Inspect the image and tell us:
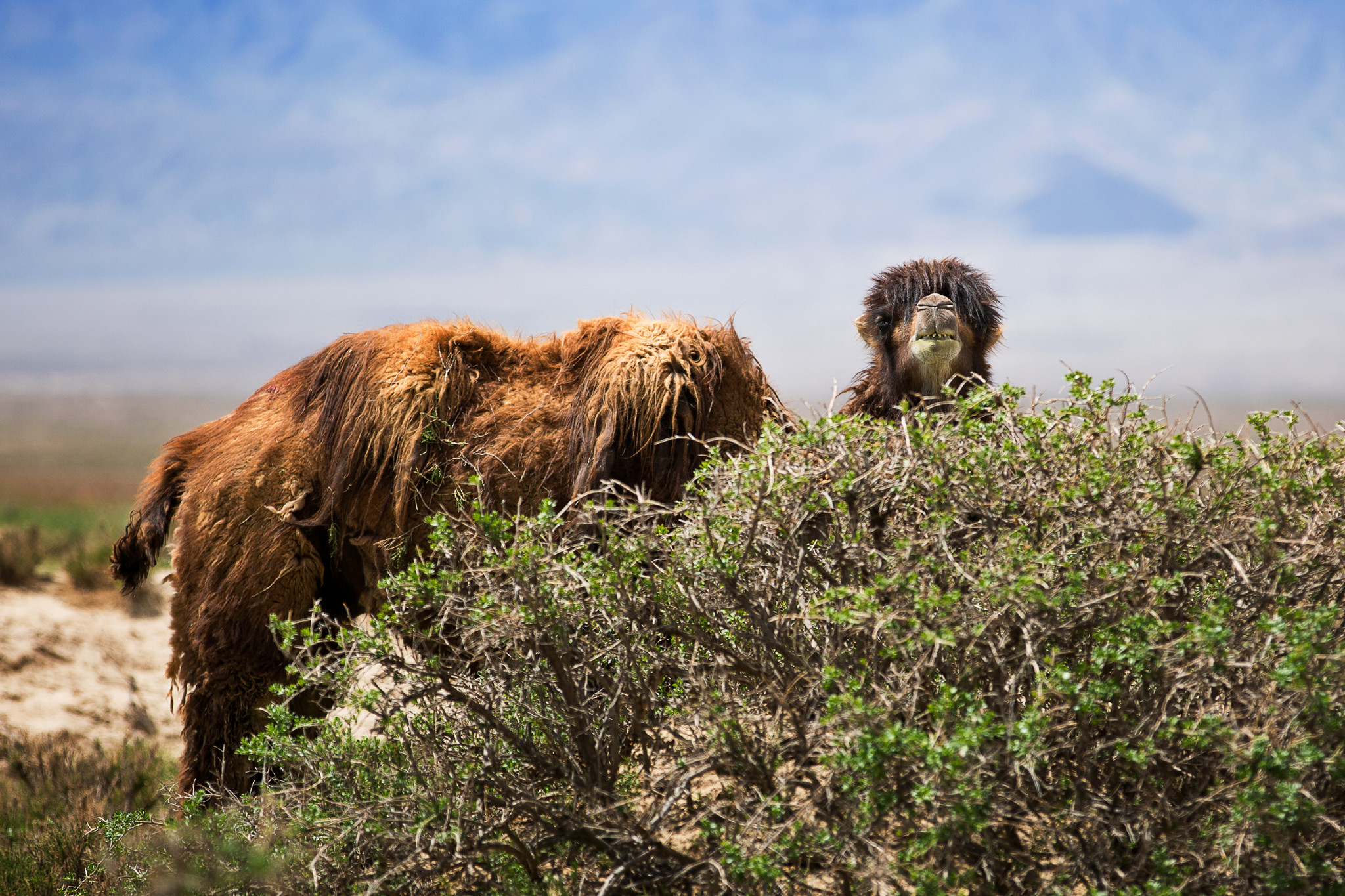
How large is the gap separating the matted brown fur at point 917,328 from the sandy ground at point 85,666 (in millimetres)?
5532

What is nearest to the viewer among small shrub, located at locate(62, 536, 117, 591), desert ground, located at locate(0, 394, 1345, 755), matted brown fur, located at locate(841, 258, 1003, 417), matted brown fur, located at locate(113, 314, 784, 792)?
matted brown fur, located at locate(841, 258, 1003, 417)

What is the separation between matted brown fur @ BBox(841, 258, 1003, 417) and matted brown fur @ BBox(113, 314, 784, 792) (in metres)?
0.54

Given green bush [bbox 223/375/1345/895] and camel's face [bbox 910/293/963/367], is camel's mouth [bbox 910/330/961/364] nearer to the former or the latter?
camel's face [bbox 910/293/963/367]

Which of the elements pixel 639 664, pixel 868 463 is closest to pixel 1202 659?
pixel 868 463

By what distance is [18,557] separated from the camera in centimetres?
1094

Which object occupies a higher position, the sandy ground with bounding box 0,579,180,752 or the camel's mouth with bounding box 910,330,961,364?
the camel's mouth with bounding box 910,330,961,364

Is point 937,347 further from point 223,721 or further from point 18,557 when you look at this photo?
point 18,557

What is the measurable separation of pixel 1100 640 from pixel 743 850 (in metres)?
1.06

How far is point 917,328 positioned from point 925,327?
5cm

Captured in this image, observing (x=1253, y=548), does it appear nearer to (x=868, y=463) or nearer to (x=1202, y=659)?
(x=1202, y=659)

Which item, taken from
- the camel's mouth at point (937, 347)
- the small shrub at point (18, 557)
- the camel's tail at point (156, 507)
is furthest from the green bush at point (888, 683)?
the small shrub at point (18, 557)

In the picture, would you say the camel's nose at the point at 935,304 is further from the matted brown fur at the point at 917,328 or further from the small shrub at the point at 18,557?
the small shrub at the point at 18,557

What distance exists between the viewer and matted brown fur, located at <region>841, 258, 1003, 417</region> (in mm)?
4203

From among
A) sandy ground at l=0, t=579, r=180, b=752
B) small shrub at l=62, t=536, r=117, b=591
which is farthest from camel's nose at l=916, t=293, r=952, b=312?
small shrub at l=62, t=536, r=117, b=591
